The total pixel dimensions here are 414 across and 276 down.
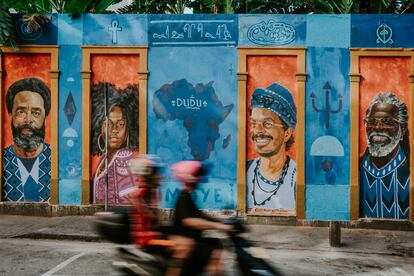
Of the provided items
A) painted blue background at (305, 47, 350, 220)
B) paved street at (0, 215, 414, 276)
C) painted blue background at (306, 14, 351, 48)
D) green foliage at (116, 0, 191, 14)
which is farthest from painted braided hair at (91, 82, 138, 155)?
green foliage at (116, 0, 191, 14)

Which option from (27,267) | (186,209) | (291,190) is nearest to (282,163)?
(291,190)

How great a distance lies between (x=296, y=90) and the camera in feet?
47.4

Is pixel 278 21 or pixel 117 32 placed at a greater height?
pixel 278 21

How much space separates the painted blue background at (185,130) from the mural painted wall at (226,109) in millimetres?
26

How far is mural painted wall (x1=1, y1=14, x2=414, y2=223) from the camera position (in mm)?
14281

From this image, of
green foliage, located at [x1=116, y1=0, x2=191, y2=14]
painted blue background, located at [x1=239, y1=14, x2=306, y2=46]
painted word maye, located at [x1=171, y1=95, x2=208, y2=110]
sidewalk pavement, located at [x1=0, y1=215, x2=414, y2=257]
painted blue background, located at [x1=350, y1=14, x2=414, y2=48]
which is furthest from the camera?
green foliage, located at [x1=116, y1=0, x2=191, y2=14]

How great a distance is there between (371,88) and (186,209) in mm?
8860

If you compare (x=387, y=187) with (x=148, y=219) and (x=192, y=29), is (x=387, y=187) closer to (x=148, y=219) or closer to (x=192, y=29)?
(x=192, y=29)

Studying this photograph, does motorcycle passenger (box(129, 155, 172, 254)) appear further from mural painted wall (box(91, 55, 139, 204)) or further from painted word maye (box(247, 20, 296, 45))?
painted word maye (box(247, 20, 296, 45))

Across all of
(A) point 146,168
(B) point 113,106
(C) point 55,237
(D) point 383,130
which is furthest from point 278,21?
(A) point 146,168

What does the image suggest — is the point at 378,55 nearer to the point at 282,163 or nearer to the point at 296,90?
the point at 296,90

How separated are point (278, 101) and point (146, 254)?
26.4 feet

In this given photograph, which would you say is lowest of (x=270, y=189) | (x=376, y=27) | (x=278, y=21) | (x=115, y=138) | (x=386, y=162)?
(x=270, y=189)

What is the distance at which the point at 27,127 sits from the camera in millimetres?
15234
